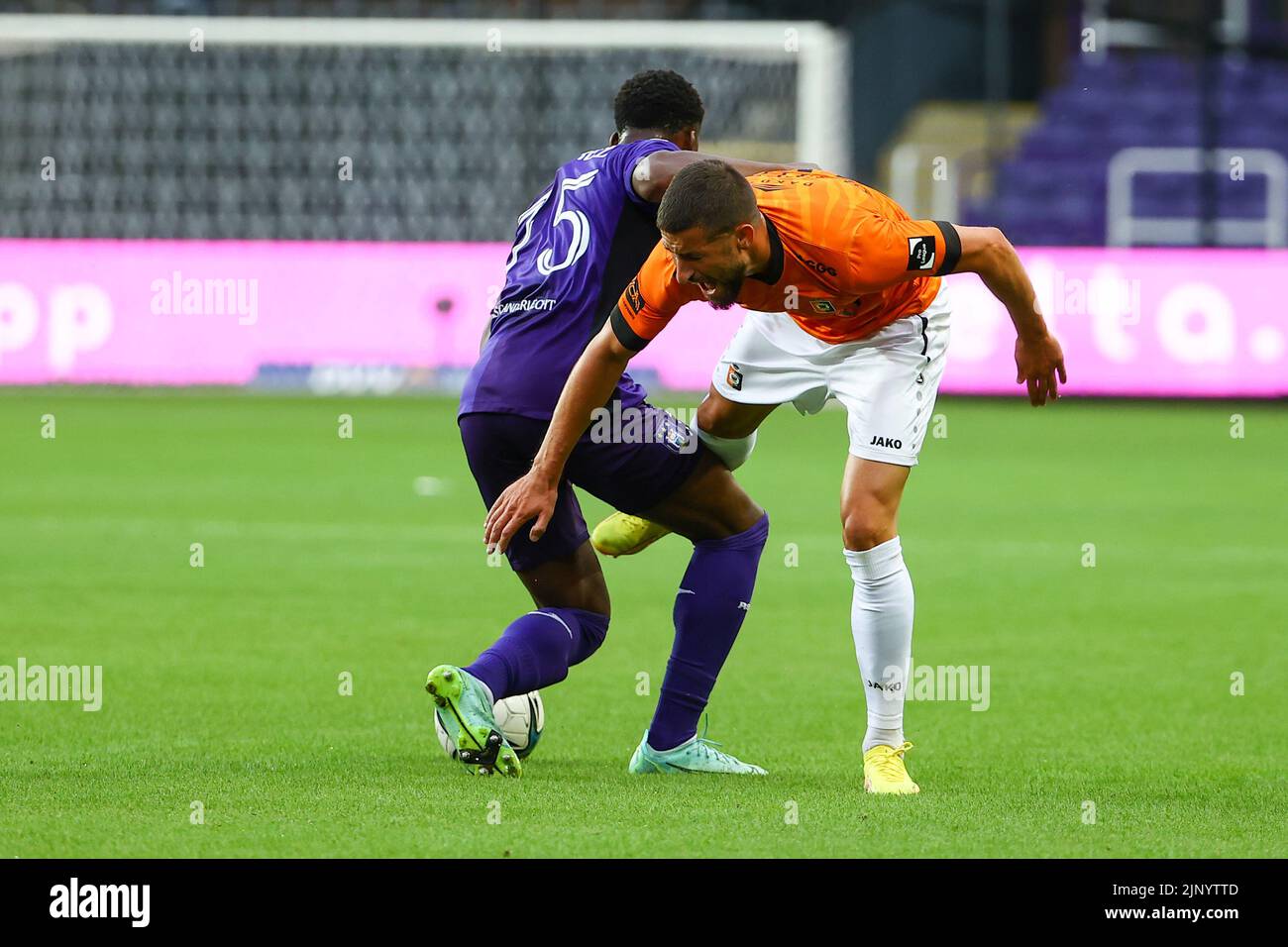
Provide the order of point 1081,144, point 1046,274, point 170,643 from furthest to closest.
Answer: point 1081,144 < point 1046,274 < point 170,643

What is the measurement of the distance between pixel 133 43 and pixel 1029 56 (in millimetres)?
13328

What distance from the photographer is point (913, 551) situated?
425 inches

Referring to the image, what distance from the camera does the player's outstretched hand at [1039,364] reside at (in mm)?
5547

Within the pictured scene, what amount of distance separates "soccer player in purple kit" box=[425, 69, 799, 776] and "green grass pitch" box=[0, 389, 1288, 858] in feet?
1.12

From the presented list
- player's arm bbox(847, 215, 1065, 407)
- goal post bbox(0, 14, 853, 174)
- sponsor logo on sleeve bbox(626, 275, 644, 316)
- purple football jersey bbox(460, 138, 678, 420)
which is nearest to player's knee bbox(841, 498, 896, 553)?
player's arm bbox(847, 215, 1065, 407)

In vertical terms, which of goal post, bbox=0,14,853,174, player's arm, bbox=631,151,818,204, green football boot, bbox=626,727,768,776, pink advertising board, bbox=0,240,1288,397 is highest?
goal post, bbox=0,14,853,174

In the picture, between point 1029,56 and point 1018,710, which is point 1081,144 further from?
point 1018,710

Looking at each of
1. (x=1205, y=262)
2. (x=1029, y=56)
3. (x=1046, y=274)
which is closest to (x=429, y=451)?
(x=1046, y=274)

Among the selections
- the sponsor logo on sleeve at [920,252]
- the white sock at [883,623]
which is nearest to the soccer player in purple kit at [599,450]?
the white sock at [883,623]

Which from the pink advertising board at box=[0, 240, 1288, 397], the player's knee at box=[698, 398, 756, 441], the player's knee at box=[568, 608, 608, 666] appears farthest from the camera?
the pink advertising board at box=[0, 240, 1288, 397]

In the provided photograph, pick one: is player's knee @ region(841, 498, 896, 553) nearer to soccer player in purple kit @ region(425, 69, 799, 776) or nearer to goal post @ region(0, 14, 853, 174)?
soccer player in purple kit @ region(425, 69, 799, 776)

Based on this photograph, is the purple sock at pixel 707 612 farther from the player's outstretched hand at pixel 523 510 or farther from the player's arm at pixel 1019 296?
the player's arm at pixel 1019 296

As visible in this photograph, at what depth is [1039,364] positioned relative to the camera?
220 inches

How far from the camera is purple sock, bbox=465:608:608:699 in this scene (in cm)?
517
